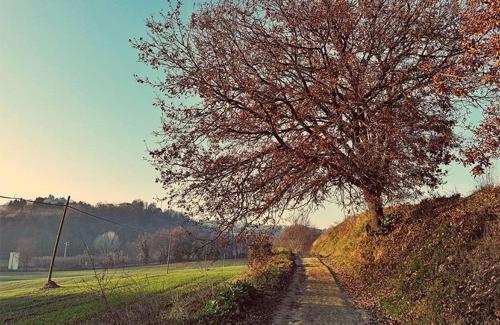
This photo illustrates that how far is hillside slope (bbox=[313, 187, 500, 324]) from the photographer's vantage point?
26.9 feet

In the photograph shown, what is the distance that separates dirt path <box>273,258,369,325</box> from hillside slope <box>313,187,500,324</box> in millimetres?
709

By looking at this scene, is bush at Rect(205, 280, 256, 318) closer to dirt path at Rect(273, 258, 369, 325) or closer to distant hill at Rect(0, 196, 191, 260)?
dirt path at Rect(273, 258, 369, 325)

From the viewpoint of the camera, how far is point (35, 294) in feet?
124

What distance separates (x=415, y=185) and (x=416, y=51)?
519 centimetres

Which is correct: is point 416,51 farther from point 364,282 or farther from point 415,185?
point 364,282

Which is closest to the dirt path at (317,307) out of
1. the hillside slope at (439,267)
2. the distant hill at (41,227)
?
the hillside slope at (439,267)

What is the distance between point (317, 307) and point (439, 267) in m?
3.70

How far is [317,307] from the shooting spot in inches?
481

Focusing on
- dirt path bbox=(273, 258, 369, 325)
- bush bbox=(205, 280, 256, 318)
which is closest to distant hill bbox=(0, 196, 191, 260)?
dirt path bbox=(273, 258, 369, 325)

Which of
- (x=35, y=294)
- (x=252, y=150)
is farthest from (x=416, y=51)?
(x=35, y=294)

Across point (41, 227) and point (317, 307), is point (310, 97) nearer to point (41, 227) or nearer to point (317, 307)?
point (317, 307)

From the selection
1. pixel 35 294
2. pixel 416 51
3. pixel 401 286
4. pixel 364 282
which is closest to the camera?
pixel 401 286

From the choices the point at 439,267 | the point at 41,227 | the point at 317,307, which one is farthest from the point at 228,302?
the point at 41,227

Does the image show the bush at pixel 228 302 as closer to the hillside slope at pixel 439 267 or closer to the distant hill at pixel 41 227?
the hillside slope at pixel 439 267
